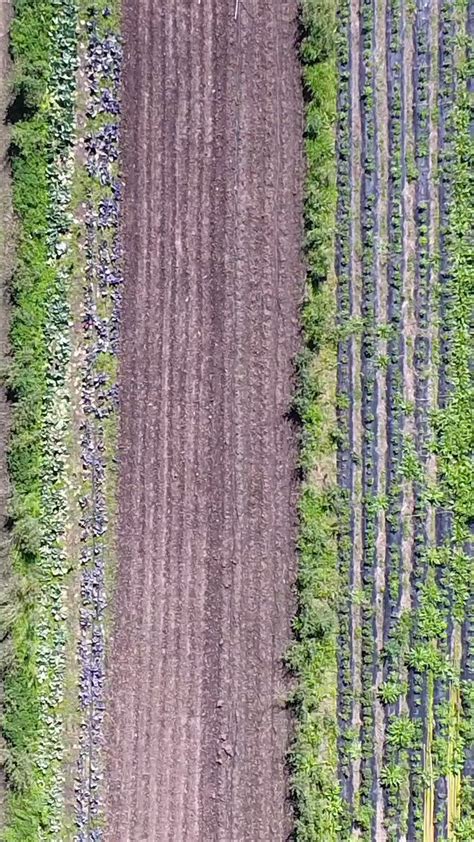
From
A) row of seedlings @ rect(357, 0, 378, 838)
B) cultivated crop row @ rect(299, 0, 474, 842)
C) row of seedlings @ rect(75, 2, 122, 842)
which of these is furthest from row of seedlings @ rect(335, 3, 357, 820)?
row of seedlings @ rect(75, 2, 122, 842)

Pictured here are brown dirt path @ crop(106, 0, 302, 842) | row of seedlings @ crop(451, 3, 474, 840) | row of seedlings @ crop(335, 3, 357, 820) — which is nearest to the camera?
row of seedlings @ crop(451, 3, 474, 840)


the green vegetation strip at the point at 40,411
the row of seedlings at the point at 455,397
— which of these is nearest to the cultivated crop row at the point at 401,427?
the row of seedlings at the point at 455,397

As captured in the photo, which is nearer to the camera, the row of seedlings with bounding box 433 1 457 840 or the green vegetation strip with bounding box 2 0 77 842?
the row of seedlings with bounding box 433 1 457 840

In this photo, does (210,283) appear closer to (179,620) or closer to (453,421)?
(453,421)

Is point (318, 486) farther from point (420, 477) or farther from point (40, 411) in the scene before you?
point (40, 411)

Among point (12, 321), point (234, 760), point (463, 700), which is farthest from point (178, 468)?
point (463, 700)

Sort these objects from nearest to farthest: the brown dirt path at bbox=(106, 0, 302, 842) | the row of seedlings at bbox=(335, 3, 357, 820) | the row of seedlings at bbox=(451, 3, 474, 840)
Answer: the row of seedlings at bbox=(451, 3, 474, 840) < the row of seedlings at bbox=(335, 3, 357, 820) < the brown dirt path at bbox=(106, 0, 302, 842)

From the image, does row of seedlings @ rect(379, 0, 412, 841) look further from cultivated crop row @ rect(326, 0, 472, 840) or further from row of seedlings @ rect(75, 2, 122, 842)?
row of seedlings @ rect(75, 2, 122, 842)
